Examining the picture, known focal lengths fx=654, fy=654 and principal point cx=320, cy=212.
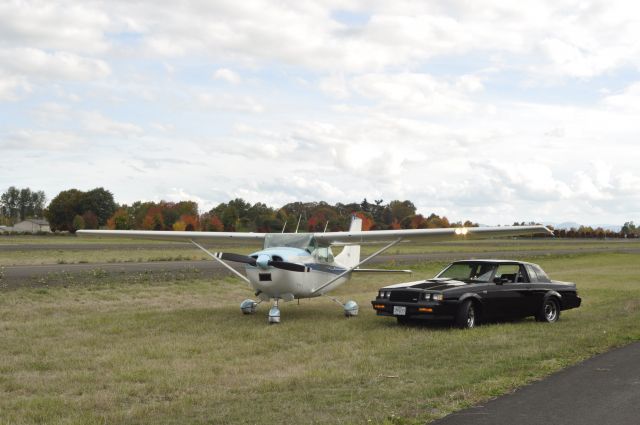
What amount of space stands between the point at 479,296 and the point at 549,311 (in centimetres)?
226

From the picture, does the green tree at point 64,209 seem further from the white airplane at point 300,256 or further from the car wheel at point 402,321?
the car wheel at point 402,321

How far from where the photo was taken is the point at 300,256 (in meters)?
15.1

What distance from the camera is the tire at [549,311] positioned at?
46.4 ft

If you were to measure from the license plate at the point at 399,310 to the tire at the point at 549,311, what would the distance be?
3.27 m

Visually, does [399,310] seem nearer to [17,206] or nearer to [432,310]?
[432,310]

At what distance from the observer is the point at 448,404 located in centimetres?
693

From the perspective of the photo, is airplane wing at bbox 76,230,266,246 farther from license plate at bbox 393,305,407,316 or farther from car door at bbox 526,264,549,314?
car door at bbox 526,264,549,314

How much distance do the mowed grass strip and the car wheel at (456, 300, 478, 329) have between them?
299 millimetres

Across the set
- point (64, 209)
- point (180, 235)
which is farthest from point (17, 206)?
point (180, 235)

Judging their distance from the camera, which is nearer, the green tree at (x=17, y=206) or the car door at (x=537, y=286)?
the car door at (x=537, y=286)

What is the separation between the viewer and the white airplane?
14328 millimetres

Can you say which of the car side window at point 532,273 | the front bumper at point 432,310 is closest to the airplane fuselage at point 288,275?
the front bumper at point 432,310

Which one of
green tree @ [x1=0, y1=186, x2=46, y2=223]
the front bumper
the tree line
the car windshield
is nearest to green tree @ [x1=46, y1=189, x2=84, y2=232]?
the tree line

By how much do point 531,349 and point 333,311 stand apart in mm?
7143
